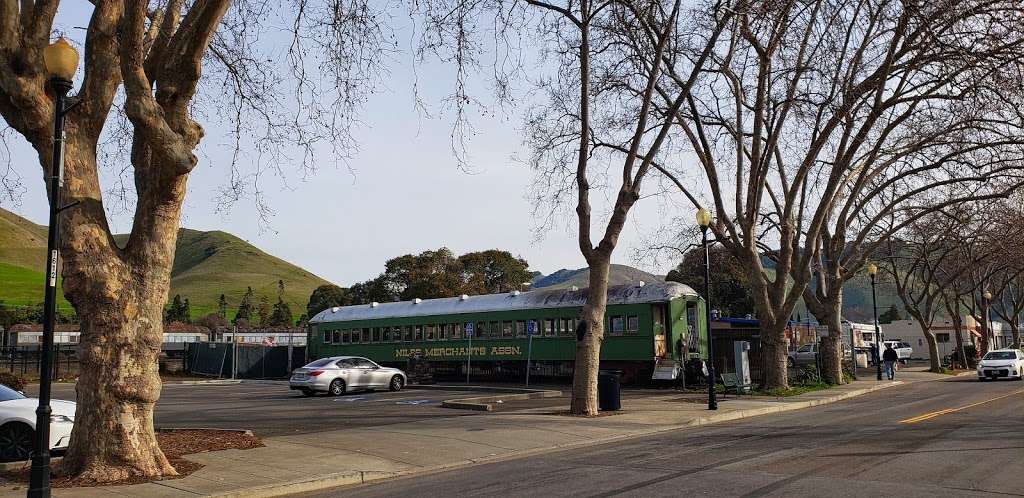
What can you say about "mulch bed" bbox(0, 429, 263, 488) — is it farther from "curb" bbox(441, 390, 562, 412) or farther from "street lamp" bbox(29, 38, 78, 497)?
"curb" bbox(441, 390, 562, 412)

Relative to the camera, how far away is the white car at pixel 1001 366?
3319 centimetres

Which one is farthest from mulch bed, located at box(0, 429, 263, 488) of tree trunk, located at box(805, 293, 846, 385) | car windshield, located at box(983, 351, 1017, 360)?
car windshield, located at box(983, 351, 1017, 360)

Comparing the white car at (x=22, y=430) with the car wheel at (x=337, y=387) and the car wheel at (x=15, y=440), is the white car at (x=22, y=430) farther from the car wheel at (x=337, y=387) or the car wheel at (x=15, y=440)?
the car wheel at (x=337, y=387)

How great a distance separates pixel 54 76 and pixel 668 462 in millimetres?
8953

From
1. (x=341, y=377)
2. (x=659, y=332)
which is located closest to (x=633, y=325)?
(x=659, y=332)

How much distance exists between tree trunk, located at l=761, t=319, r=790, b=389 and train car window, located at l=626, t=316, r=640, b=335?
4.15 m

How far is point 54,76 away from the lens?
8.68m

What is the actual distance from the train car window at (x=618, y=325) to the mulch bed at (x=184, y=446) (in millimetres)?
16292

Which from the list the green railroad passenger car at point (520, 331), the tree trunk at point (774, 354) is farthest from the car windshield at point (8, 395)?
the tree trunk at point (774, 354)

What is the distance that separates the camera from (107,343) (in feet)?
32.2

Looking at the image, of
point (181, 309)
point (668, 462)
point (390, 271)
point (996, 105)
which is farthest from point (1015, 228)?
point (181, 309)

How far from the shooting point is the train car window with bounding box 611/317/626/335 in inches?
1092

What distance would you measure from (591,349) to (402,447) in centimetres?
609

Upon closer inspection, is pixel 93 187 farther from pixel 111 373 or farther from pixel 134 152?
pixel 111 373
